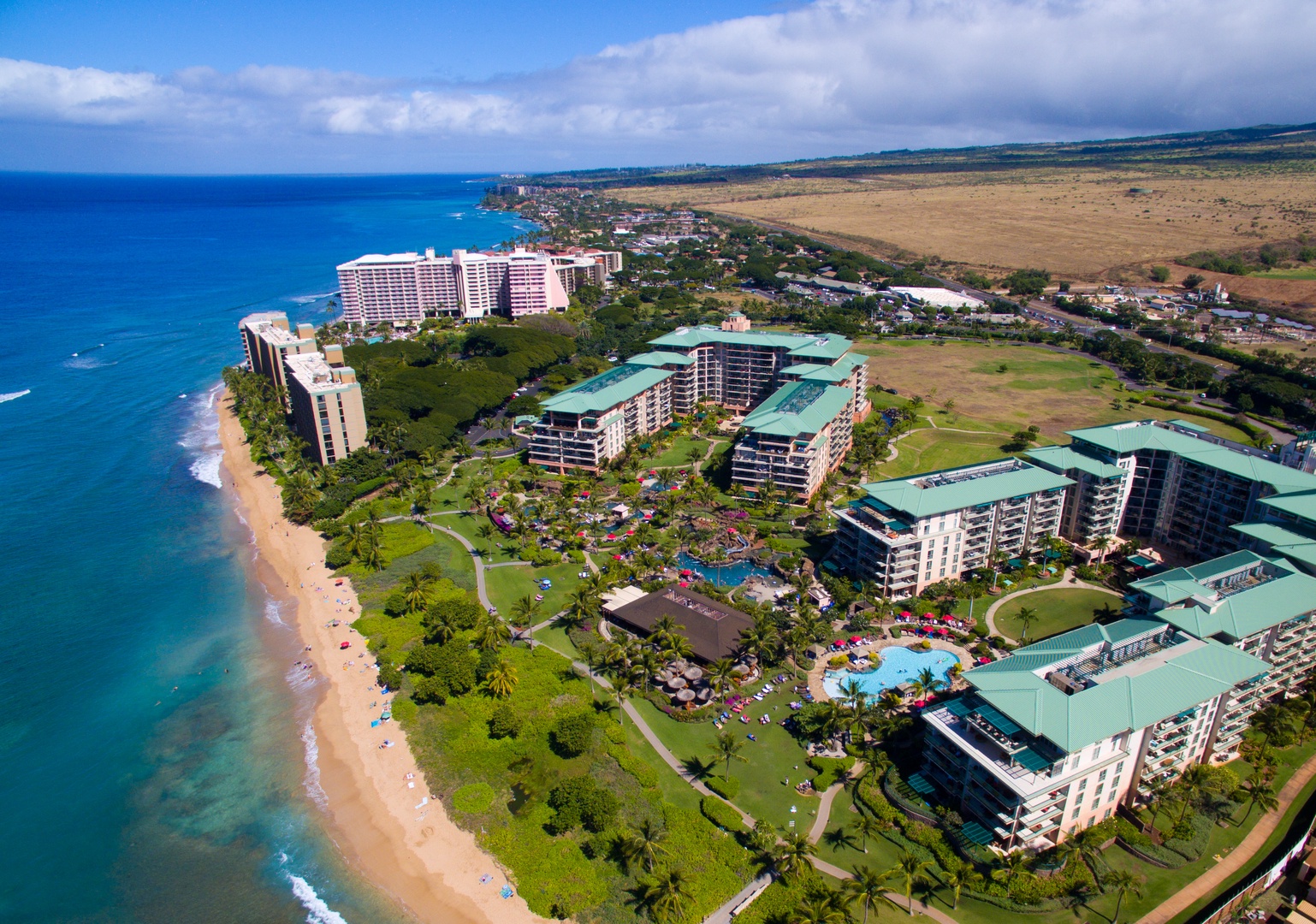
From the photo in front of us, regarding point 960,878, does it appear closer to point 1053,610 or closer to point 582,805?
point 582,805

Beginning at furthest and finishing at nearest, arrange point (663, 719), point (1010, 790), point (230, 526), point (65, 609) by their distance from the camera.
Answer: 1. point (230, 526)
2. point (65, 609)
3. point (663, 719)
4. point (1010, 790)

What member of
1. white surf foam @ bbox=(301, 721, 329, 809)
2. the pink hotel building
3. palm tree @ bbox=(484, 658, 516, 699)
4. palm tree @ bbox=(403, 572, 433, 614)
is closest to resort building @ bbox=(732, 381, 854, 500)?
palm tree @ bbox=(403, 572, 433, 614)

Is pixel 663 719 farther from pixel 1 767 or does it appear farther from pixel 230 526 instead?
pixel 230 526

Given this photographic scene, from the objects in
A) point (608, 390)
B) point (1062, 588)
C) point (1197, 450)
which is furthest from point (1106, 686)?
point (608, 390)

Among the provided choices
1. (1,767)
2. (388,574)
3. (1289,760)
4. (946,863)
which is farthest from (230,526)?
(1289,760)

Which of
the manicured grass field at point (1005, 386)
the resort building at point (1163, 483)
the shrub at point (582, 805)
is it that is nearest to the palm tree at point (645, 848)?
the shrub at point (582, 805)

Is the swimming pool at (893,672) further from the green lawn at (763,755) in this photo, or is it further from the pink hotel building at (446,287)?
the pink hotel building at (446,287)

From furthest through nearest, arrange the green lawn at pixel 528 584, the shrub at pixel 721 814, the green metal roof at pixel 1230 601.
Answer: the green lawn at pixel 528 584 → the green metal roof at pixel 1230 601 → the shrub at pixel 721 814
